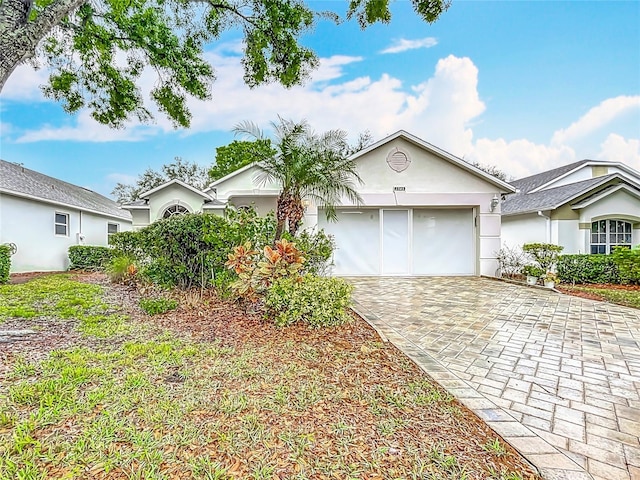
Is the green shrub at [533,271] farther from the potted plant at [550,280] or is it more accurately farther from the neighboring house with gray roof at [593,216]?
the neighboring house with gray roof at [593,216]

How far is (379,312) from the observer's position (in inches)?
278

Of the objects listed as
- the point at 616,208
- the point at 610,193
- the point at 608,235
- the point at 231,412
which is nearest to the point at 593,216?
the point at 616,208

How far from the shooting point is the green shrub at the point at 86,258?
643 inches

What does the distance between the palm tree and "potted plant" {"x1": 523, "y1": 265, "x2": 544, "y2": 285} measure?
753 cm

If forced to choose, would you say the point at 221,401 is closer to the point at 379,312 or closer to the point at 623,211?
the point at 379,312

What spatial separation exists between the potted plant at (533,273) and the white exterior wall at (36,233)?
795 inches

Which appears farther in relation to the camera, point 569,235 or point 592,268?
point 569,235

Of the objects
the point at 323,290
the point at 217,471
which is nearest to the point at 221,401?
the point at 217,471

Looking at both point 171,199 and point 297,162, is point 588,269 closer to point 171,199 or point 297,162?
point 297,162

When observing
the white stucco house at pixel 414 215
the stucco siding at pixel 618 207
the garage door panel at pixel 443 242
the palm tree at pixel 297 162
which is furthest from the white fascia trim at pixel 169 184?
the stucco siding at pixel 618 207

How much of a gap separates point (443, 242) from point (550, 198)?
611cm

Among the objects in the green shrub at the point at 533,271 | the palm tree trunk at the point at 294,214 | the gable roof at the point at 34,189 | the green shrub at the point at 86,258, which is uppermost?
the gable roof at the point at 34,189

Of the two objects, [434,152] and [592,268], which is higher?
[434,152]

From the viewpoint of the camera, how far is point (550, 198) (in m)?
15.0
